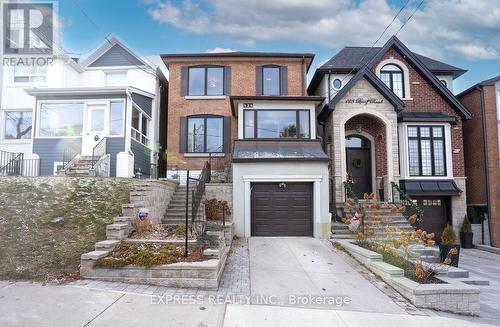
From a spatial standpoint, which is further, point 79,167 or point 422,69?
point 422,69

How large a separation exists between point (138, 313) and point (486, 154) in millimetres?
17458

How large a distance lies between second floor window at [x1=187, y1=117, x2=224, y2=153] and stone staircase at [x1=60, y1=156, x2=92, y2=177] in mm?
4747

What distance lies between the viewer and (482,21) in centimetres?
1115

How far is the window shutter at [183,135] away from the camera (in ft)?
56.7

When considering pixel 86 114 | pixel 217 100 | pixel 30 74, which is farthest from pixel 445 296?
pixel 30 74

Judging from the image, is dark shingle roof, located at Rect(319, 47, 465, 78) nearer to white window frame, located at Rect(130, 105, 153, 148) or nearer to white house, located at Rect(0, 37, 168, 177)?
white window frame, located at Rect(130, 105, 153, 148)

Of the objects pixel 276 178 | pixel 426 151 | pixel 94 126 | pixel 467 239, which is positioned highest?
pixel 94 126

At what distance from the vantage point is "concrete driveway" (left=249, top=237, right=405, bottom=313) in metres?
6.39

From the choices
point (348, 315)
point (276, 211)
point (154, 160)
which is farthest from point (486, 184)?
point (154, 160)

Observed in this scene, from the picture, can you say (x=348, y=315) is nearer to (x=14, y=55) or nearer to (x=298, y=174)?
(x=298, y=174)

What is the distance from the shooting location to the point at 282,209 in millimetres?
13305

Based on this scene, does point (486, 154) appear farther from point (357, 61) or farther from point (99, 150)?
point (99, 150)

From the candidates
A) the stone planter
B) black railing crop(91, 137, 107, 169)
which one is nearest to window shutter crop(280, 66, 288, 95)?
black railing crop(91, 137, 107, 169)

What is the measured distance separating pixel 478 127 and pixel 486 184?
9.47 feet
